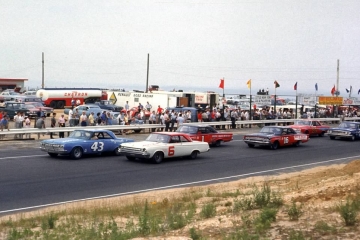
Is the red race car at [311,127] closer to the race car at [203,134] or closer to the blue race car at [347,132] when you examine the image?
the blue race car at [347,132]

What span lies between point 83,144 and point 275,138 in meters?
11.8

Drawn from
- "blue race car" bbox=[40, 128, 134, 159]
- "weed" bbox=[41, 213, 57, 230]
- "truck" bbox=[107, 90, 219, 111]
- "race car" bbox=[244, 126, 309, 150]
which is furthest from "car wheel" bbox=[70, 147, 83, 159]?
"truck" bbox=[107, 90, 219, 111]

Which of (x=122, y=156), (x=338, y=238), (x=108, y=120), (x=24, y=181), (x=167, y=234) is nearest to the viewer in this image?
(x=338, y=238)

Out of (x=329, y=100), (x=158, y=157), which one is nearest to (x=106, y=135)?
(x=158, y=157)

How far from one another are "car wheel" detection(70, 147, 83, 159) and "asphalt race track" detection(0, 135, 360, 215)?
299mm

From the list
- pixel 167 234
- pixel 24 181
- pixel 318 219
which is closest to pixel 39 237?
pixel 167 234

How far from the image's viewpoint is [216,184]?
1884 centimetres

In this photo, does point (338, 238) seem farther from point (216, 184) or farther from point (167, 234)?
point (216, 184)

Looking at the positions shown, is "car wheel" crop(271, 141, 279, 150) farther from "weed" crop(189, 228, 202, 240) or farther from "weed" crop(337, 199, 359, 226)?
"weed" crop(189, 228, 202, 240)

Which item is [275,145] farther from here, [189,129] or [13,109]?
[13,109]

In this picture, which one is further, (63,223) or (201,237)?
(63,223)

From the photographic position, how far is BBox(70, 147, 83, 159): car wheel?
22931 mm

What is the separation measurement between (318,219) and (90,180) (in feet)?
32.0

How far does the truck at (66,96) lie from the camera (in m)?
57.1
